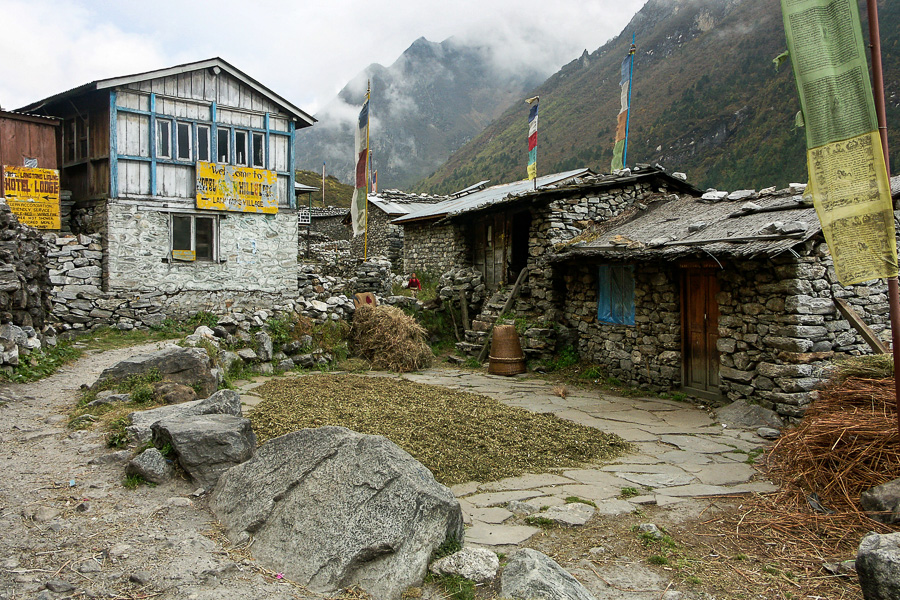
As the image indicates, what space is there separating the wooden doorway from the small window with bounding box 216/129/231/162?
11.4 m

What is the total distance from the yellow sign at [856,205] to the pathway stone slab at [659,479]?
223 centimetres

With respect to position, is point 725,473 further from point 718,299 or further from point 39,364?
point 39,364

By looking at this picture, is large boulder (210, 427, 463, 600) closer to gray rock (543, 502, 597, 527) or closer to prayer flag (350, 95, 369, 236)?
gray rock (543, 502, 597, 527)

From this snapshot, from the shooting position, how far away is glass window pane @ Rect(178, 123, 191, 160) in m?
14.7

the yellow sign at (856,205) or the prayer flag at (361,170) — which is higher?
the prayer flag at (361,170)

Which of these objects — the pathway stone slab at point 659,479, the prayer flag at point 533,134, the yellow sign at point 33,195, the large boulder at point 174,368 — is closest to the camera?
the pathway stone slab at point 659,479

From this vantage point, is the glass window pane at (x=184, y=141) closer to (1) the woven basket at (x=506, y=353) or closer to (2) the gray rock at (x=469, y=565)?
(1) the woven basket at (x=506, y=353)

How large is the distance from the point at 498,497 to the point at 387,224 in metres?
19.9

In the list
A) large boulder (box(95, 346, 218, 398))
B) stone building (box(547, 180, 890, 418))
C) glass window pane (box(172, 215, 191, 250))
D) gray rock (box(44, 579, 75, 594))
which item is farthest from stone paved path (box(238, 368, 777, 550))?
glass window pane (box(172, 215, 191, 250))

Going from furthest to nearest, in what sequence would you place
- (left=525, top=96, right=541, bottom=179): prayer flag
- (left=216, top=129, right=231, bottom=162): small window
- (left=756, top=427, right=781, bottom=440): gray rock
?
(left=216, top=129, right=231, bottom=162): small window
(left=525, top=96, right=541, bottom=179): prayer flag
(left=756, top=427, right=781, bottom=440): gray rock

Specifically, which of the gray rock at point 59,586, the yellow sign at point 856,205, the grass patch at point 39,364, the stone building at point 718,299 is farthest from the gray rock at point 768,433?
the grass patch at point 39,364

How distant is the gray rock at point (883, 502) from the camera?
170 inches

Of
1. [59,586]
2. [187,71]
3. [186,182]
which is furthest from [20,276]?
[187,71]

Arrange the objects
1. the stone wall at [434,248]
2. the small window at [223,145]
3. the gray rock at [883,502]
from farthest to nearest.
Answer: the stone wall at [434,248]
the small window at [223,145]
the gray rock at [883,502]
